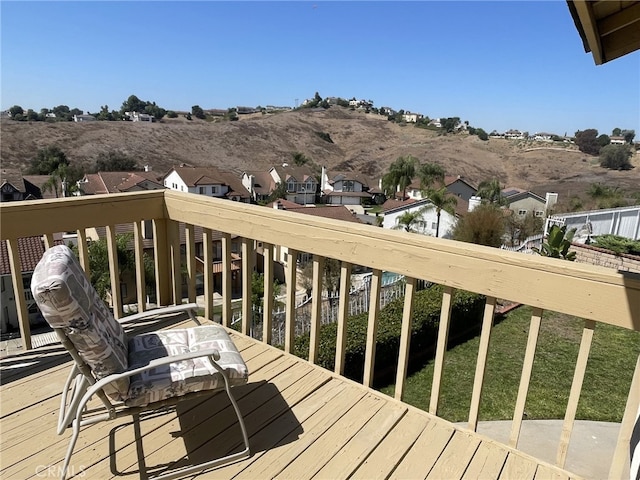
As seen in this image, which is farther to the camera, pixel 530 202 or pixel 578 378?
pixel 530 202

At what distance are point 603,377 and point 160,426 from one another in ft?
34.3

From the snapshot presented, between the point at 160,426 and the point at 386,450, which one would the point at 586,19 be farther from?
the point at 160,426

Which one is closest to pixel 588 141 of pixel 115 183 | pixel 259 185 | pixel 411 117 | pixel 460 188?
pixel 460 188

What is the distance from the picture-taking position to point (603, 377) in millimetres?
9039

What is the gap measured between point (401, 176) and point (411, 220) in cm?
2061

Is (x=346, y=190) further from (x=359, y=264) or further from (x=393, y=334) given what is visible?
(x=359, y=264)

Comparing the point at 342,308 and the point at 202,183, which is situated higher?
the point at 342,308

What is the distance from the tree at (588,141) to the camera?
6067cm

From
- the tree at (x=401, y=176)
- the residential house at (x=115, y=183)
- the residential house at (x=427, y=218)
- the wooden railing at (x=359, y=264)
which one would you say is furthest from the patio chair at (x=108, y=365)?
the tree at (x=401, y=176)

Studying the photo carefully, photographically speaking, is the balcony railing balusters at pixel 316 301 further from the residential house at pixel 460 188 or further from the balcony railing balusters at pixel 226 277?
the residential house at pixel 460 188

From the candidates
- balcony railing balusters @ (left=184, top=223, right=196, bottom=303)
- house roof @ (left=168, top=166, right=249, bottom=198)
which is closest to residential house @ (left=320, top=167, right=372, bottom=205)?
house roof @ (left=168, top=166, right=249, bottom=198)

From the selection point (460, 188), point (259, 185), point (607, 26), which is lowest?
point (259, 185)

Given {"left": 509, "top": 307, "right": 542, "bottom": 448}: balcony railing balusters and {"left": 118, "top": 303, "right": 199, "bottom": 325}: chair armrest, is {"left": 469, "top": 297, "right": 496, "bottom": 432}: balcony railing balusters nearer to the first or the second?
{"left": 509, "top": 307, "right": 542, "bottom": 448}: balcony railing balusters

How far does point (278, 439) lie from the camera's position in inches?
71.5
